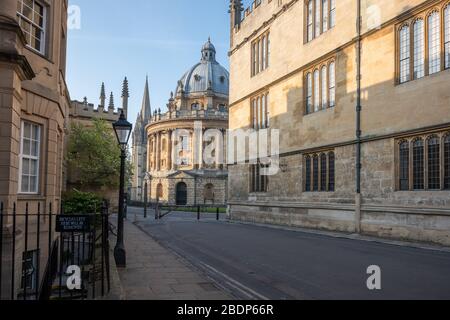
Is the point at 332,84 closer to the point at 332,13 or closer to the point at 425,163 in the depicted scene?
the point at 332,13

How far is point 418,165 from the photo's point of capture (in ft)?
52.5

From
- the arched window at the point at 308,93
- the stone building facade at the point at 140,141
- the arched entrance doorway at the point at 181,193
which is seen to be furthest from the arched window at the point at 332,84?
the stone building facade at the point at 140,141

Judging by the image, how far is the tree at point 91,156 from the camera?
30891mm

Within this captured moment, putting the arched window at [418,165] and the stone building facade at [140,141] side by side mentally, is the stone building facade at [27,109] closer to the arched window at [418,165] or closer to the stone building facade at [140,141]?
the arched window at [418,165]

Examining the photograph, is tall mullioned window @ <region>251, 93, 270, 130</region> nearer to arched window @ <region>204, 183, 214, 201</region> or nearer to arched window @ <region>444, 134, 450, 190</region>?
arched window @ <region>444, 134, 450, 190</region>

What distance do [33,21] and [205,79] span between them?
249ft

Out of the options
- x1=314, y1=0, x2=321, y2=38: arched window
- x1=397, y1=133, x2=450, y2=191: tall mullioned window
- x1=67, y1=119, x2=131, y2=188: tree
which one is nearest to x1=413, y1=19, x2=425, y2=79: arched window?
x1=397, y1=133, x2=450, y2=191: tall mullioned window

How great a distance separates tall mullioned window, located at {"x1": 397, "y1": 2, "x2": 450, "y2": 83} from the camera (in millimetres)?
15305

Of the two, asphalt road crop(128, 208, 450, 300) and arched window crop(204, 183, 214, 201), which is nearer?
asphalt road crop(128, 208, 450, 300)

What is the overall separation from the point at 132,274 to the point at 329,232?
40.4ft

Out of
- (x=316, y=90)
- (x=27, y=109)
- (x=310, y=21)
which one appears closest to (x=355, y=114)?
(x=316, y=90)

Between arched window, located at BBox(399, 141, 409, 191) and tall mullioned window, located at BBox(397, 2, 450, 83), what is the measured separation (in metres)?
2.53

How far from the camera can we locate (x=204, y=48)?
307ft
